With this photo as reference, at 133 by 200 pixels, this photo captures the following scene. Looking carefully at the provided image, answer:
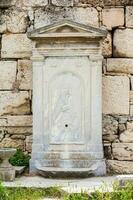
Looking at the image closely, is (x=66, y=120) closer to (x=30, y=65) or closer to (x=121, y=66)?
(x=30, y=65)

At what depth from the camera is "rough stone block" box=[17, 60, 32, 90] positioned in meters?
9.68

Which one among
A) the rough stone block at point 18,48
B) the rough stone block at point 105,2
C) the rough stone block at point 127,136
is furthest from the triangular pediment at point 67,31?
the rough stone block at point 127,136

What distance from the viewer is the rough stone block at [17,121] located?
9.62 m

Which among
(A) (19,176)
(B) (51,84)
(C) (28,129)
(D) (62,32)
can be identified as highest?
(D) (62,32)

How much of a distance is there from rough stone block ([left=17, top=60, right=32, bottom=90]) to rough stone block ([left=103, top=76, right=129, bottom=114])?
4.14 feet

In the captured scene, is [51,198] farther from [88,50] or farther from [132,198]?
[88,50]

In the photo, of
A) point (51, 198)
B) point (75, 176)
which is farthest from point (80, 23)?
point (51, 198)

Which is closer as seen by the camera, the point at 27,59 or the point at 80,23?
the point at 80,23

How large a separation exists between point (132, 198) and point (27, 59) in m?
4.24

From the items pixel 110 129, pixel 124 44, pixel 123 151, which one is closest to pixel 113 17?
pixel 124 44

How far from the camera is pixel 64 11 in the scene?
972 cm

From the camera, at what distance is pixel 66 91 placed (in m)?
9.07

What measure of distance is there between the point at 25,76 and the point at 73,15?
131 cm

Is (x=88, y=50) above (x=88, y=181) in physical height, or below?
above
